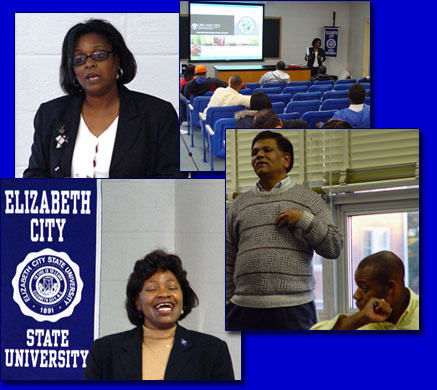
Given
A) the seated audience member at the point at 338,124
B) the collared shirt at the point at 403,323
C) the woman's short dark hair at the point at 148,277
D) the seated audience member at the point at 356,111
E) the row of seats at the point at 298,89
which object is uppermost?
the row of seats at the point at 298,89

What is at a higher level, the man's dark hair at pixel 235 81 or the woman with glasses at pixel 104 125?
the man's dark hair at pixel 235 81

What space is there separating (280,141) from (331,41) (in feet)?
1.67

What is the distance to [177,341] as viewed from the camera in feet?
9.75

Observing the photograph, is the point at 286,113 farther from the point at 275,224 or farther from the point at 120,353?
the point at 120,353

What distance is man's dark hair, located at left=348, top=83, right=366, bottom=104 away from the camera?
9.78 feet

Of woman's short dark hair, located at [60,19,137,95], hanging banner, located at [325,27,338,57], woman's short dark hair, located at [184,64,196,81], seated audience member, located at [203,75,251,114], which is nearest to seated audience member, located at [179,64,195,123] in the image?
woman's short dark hair, located at [184,64,196,81]

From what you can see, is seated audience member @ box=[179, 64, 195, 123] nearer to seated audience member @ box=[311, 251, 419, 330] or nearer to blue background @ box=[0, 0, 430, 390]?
blue background @ box=[0, 0, 430, 390]

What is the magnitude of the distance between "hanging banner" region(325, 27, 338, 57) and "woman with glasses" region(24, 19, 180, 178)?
75cm

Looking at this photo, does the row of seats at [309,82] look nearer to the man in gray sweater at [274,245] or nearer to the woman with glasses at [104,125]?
the man in gray sweater at [274,245]

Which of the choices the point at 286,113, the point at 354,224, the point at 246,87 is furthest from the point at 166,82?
the point at 354,224

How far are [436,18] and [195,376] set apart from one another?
198 cm

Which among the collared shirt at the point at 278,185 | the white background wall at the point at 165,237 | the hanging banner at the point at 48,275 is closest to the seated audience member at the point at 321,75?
the collared shirt at the point at 278,185

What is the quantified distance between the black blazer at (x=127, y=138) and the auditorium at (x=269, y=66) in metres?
0.07

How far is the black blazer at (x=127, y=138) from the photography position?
3004 mm
